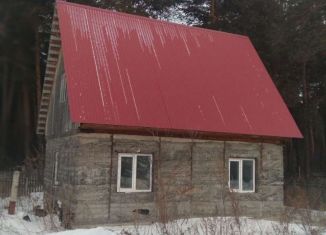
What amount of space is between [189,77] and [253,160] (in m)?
3.71

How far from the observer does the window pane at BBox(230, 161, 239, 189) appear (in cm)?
1505

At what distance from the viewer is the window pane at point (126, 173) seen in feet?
43.7

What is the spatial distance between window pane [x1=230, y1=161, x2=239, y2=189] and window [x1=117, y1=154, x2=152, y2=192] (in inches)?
121

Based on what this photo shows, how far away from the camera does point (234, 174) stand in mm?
15148

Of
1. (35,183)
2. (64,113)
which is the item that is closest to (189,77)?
(64,113)

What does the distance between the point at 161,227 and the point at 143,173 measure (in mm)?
5315

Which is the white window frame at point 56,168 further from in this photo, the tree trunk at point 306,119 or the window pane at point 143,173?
the tree trunk at point 306,119

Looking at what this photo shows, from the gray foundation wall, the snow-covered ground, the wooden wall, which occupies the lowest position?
the snow-covered ground

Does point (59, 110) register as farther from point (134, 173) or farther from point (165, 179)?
point (165, 179)

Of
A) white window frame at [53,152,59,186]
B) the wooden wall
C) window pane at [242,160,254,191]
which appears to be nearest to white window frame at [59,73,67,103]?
the wooden wall

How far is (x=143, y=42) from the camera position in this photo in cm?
1669

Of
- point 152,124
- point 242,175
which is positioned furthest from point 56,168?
point 242,175

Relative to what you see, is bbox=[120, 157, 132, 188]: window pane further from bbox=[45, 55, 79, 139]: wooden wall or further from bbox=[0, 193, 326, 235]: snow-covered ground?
bbox=[45, 55, 79, 139]: wooden wall

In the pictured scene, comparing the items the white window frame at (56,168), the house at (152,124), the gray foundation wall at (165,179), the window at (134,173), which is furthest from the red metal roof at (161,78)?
the white window frame at (56,168)
